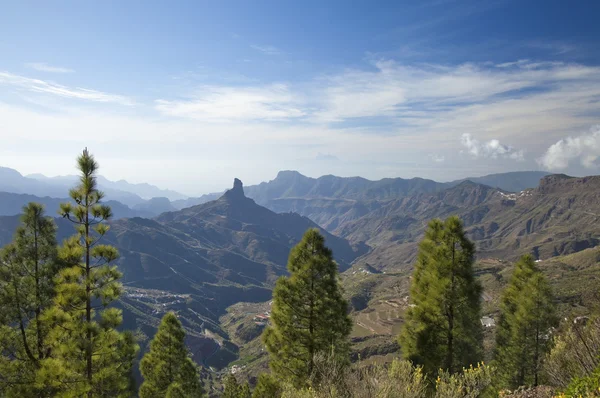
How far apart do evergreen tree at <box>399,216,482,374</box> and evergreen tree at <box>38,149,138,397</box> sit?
16071 millimetres

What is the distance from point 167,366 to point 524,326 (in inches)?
1014

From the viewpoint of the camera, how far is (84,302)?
1433 centimetres

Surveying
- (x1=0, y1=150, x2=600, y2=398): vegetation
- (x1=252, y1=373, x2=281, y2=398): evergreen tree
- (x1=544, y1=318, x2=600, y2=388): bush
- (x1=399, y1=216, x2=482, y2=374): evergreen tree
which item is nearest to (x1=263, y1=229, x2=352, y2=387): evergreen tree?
(x1=0, y1=150, x2=600, y2=398): vegetation

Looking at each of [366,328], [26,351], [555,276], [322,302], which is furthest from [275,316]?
[555,276]

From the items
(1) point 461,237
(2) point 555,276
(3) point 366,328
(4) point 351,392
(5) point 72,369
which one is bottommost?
(3) point 366,328

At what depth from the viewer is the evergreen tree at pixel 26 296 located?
14234 millimetres

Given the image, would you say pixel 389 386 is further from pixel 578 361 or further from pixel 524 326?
pixel 524 326

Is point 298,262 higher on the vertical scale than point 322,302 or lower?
higher

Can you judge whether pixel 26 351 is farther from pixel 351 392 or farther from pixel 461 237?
pixel 461 237

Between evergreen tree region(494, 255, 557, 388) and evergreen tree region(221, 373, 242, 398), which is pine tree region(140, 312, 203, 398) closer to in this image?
evergreen tree region(221, 373, 242, 398)

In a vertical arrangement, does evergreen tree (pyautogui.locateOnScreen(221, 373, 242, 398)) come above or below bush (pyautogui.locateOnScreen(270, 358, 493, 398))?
below

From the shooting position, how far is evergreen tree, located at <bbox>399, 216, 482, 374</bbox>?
19438 millimetres

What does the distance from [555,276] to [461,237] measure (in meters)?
228

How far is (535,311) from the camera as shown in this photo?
24.3m
